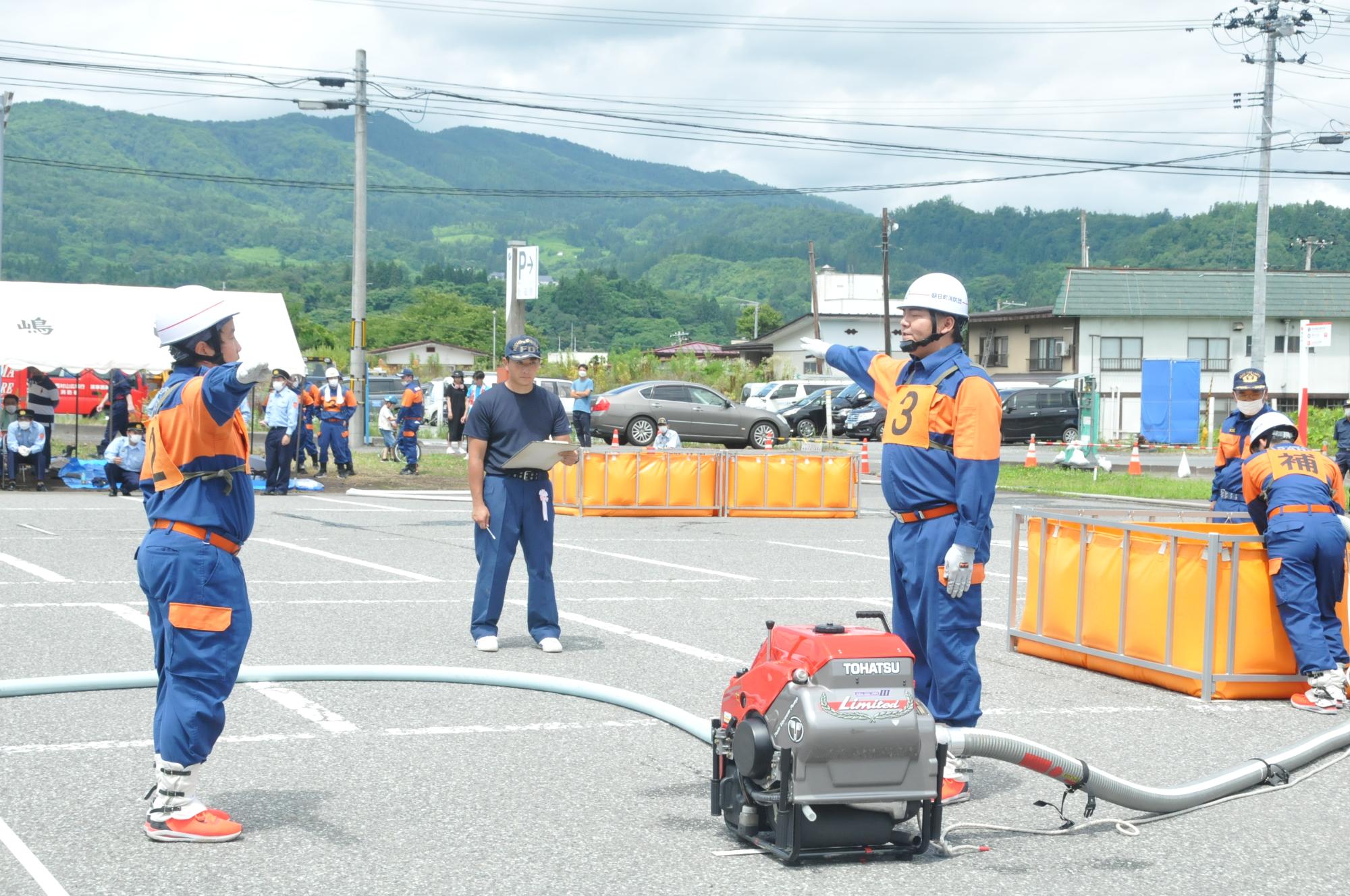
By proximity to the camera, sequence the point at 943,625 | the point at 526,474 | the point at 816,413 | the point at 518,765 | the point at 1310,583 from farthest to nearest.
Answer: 1. the point at 816,413
2. the point at 526,474
3. the point at 1310,583
4. the point at 518,765
5. the point at 943,625

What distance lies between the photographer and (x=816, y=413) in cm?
4269

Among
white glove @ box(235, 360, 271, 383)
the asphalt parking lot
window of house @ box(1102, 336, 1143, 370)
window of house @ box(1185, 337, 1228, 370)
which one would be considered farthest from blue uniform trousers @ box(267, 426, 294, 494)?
window of house @ box(1185, 337, 1228, 370)

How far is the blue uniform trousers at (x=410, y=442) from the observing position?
26359mm

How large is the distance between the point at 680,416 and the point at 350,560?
2121cm

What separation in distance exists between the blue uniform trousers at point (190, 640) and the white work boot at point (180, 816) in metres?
0.06

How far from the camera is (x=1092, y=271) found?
202 feet

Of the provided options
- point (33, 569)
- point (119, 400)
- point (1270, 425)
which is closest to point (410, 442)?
point (119, 400)

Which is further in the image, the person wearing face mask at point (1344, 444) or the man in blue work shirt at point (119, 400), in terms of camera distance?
the man in blue work shirt at point (119, 400)

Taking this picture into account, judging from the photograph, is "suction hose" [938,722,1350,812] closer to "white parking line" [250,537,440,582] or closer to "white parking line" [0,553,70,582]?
"white parking line" [250,537,440,582]

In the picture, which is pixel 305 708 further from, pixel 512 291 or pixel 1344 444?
pixel 512 291

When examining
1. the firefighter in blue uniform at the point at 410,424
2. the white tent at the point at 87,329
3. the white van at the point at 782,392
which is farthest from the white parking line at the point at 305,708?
the white van at the point at 782,392

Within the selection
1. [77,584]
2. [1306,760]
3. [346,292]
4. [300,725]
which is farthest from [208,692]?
[346,292]

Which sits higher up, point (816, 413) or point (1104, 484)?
point (816, 413)

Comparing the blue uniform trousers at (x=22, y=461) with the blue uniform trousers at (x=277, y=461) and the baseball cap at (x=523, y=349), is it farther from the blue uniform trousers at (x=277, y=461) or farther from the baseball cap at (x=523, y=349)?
the baseball cap at (x=523, y=349)
